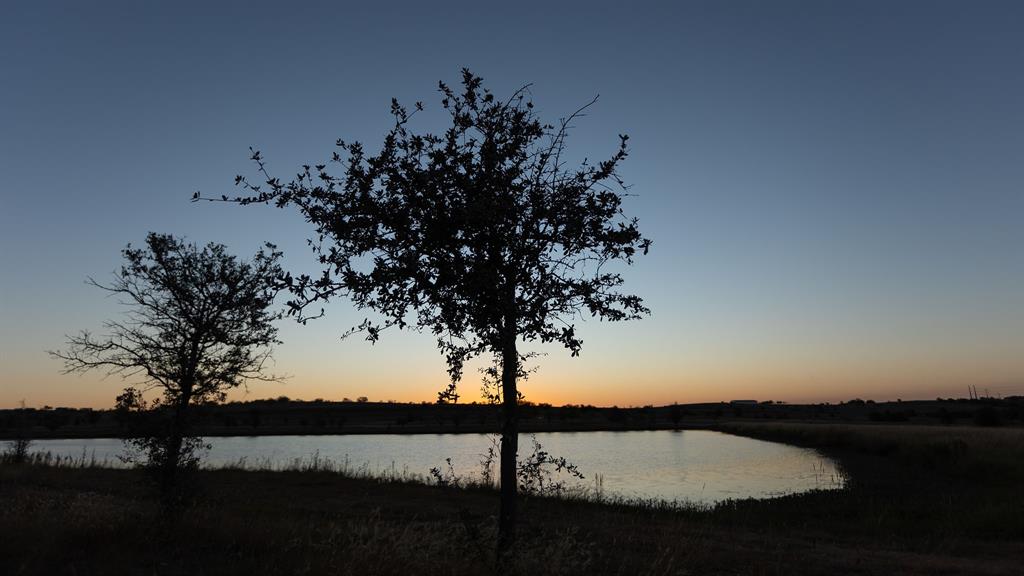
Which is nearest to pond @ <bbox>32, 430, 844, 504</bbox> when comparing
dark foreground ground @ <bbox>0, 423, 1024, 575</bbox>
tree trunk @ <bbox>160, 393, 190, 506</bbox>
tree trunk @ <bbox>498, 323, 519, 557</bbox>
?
dark foreground ground @ <bbox>0, 423, 1024, 575</bbox>

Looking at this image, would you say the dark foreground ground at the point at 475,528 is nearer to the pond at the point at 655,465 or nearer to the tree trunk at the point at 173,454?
the tree trunk at the point at 173,454

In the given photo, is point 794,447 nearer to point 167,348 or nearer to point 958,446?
point 958,446

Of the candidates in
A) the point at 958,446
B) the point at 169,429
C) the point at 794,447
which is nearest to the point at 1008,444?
the point at 958,446

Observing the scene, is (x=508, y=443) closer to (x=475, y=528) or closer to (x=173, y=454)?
(x=475, y=528)

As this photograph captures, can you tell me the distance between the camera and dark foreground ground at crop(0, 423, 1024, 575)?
866 centimetres

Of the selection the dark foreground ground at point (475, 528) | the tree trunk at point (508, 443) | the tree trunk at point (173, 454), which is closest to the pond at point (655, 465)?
the dark foreground ground at point (475, 528)

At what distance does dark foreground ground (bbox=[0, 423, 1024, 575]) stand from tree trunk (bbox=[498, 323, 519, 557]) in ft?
1.39

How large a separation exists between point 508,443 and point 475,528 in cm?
152

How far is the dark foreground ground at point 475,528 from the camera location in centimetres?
866

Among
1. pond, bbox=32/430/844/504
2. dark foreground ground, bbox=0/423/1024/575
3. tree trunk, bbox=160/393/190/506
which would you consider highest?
tree trunk, bbox=160/393/190/506

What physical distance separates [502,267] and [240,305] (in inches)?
566

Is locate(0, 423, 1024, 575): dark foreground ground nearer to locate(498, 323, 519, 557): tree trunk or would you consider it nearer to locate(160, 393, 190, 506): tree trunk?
locate(498, 323, 519, 557): tree trunk

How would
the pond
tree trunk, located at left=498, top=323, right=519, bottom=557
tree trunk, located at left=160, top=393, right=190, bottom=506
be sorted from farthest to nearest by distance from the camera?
the pond → tree trunk, located at left=160, top=393, right=190, bottom=506 → tree trunk, located at left=498, top=323, right=519, bottom=557

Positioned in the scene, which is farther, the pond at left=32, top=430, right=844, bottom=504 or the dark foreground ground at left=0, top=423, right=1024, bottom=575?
the pond at left=32, top=430, right=844, bottom=504
